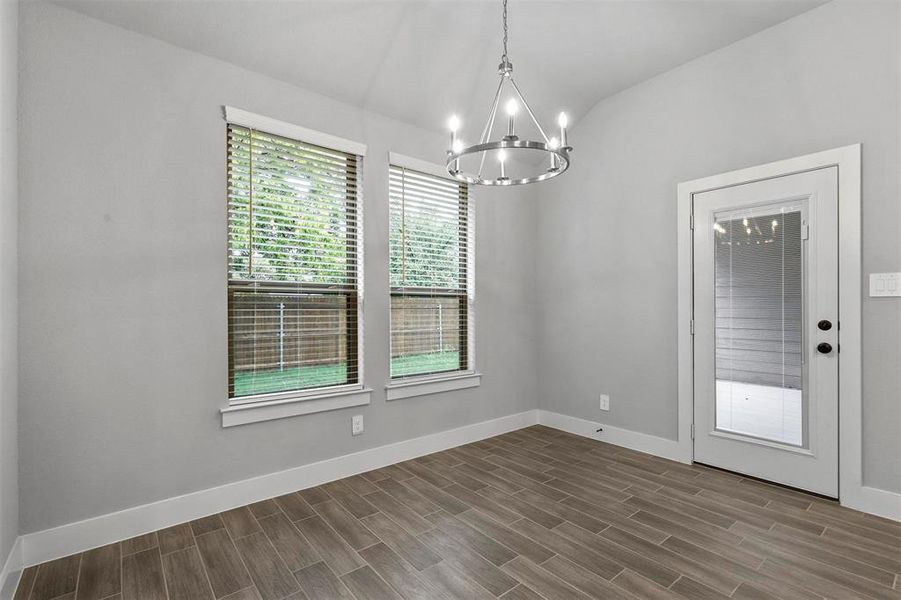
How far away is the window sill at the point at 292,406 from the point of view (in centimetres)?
268

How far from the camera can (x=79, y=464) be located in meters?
2.22

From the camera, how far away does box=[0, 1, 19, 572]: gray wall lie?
6.08 feet

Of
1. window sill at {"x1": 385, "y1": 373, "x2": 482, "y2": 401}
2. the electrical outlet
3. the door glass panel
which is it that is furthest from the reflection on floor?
window sill at {"x1": 385, "y1": 373, "x2": 482, "y2": 401}

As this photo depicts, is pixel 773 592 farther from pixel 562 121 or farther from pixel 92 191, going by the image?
pixel 92 191

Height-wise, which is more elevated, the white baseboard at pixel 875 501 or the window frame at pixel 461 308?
the window frame at pixel 461 308

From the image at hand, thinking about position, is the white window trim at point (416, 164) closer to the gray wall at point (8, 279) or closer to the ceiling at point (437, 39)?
the ceiling at point (437, 39)

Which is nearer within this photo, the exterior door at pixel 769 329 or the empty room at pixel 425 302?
the empty room at pixel 425 302

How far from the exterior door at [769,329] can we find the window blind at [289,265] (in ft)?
8.66

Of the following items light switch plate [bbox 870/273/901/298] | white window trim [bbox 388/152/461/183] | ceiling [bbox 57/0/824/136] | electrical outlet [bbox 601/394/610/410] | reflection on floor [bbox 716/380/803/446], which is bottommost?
electrical outlet [bbox 601/394/610/410]

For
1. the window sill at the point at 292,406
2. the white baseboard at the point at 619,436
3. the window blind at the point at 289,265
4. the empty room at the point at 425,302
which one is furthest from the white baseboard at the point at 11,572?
the white baseboard at the point at 619,436

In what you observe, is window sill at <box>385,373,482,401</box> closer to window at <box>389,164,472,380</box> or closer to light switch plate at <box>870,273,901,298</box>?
window at <box>389,164,472,380</box>

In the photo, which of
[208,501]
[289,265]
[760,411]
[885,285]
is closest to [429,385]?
[289,265]

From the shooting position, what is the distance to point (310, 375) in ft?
10.1

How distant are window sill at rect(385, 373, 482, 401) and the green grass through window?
0.10 m
